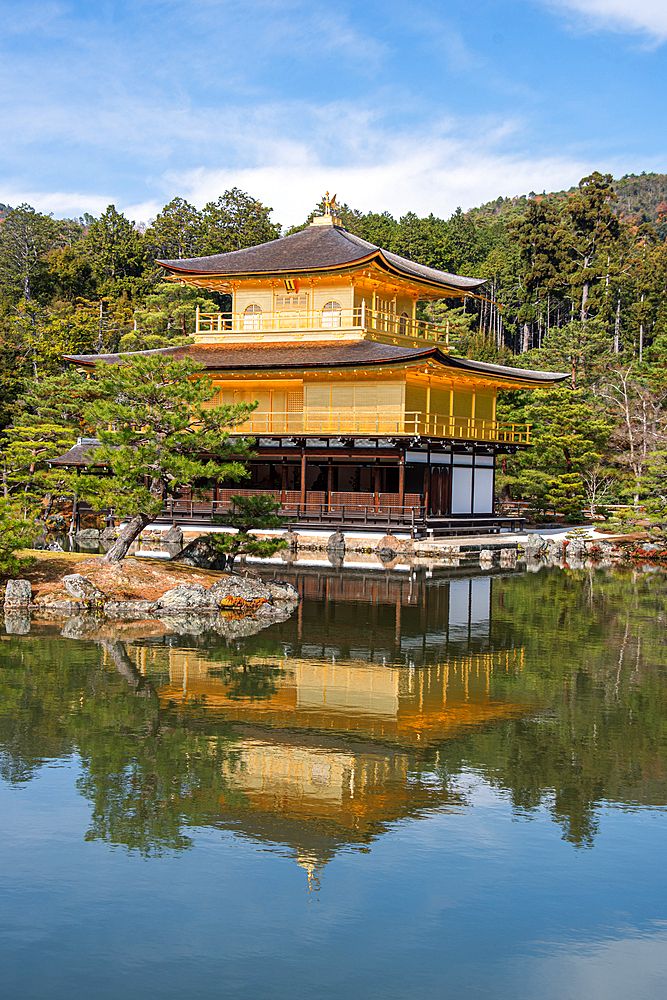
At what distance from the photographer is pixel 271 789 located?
9086 millimetres

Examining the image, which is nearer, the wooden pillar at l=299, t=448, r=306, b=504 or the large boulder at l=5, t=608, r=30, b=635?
the large boulder at l=5, t=608, r=30, b=635

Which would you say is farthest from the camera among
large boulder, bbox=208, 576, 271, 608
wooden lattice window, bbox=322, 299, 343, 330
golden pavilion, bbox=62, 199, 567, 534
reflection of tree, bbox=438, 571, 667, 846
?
wooden lattice window, bbox=322, 299, 343, 330

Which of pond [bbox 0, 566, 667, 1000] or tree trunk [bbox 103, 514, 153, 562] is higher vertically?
tree trunk [bbox 103, 514, 153, 562]

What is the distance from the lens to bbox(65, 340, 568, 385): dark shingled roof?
119ft

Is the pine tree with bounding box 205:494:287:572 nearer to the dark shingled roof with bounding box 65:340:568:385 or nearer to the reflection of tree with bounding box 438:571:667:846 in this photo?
the reflection of tree with bounding box 438:571:667:846

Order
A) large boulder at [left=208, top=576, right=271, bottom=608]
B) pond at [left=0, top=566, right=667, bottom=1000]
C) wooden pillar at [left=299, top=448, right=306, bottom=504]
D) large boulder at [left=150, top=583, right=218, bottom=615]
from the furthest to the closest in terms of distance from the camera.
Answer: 1. wooden pillar at [left=299, top=448, right=306, bottom=504]
2. large boulder at [left=208, top=576, right=271, bottom=608]
3. large boulder at [left=150, top=583, right=218, bottom=615]
4. pond at [left=0, top=566, right=667, bottom=1000]

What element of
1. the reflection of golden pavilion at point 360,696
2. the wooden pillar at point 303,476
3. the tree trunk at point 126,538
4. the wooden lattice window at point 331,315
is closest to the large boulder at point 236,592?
the tree trunk at point 126,538

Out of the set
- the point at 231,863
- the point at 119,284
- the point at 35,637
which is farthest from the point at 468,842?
the point at 119,284

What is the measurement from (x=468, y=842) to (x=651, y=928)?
176 centimetres

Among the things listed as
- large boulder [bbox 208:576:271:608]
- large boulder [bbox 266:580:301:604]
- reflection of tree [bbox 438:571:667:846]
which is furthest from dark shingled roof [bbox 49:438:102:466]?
reflection of tree [bbox 438:571:667:846]

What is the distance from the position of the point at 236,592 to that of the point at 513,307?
79654mm

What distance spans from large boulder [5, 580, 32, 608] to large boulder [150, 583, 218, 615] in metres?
2.82

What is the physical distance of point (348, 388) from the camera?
1545 inches

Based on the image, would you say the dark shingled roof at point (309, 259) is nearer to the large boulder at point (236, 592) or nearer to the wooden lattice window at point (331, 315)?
the wooden lattice window at point (331, 315)
